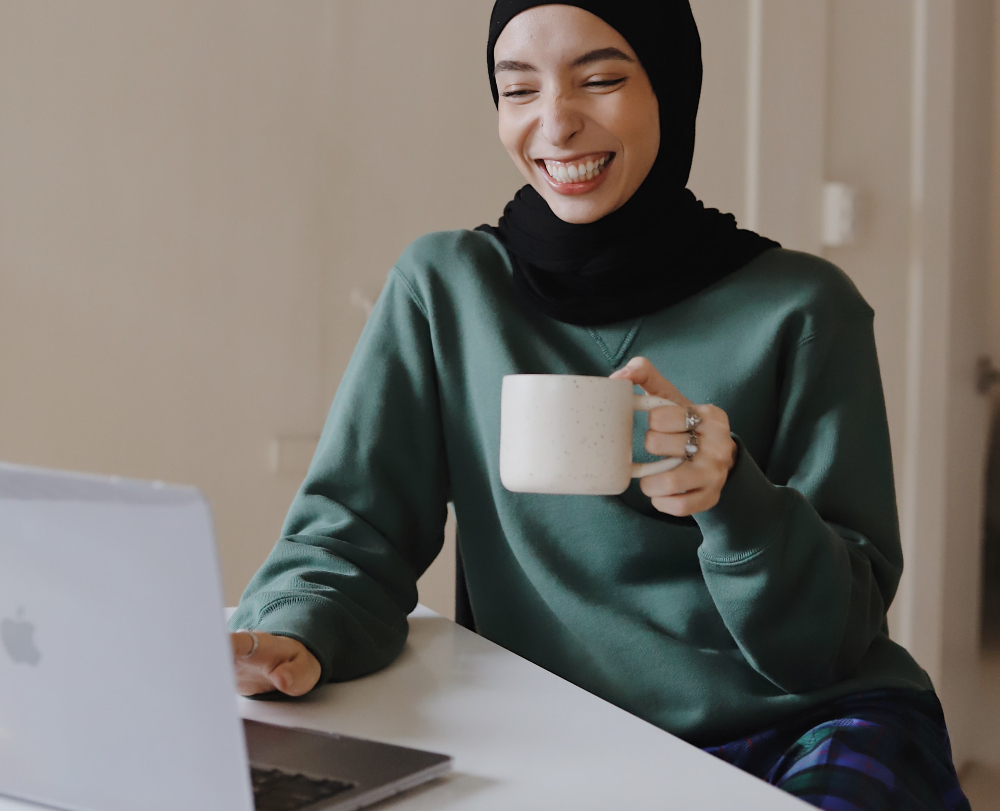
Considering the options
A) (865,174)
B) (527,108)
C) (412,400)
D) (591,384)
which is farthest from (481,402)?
(865,174)

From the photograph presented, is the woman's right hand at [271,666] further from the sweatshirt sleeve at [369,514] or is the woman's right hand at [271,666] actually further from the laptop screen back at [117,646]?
the laptop screen back at [117,646]

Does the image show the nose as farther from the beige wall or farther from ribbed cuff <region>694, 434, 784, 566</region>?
the beige wall

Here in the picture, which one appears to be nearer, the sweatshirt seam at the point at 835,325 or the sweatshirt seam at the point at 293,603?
the sweatshirt seam at the point at 293,603

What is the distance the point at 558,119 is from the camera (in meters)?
1.06

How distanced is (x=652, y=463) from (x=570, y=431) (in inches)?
3.6

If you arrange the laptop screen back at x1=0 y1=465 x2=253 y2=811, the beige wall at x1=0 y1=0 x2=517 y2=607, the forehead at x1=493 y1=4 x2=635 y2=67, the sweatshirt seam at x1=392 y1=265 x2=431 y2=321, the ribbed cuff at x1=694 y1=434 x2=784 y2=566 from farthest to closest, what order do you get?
the beige wall at x1=0 y1=0 x2=517 y2=607, the sweatshirt seam at x1=392 y1=265 x2=431 y2=321, the forehead at x1=493 y1=4 x2=635 y2=67, the ribbed cuff at x1=694 y1=434 x2=784 y2=566, the laptop screen back at x1=0 y1=465 x2=253 y2=811

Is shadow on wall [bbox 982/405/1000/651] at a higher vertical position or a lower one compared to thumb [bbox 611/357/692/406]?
lower

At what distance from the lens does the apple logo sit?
524 millimetres

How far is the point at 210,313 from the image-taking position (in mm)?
1726

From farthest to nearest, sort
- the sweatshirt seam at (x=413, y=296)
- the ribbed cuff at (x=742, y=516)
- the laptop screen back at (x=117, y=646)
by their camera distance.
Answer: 1. the sweatshirt seam at (x=413, y=296)
2. the ribbed cuff at (x=742, y=516)
3. the laptop screen back at (x=117, y=646)

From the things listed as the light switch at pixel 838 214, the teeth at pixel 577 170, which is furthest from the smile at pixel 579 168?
the light switch at pixel 838 214

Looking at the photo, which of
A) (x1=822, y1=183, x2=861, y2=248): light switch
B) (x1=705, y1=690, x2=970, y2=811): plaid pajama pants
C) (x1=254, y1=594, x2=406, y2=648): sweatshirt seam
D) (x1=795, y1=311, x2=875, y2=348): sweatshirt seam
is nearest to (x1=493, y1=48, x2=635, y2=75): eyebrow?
(x1=795, y1=311, x2=875, y2=348): sweatshirt seam

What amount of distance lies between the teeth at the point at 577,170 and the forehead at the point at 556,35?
0.36 feet

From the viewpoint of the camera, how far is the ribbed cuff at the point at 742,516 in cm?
84
